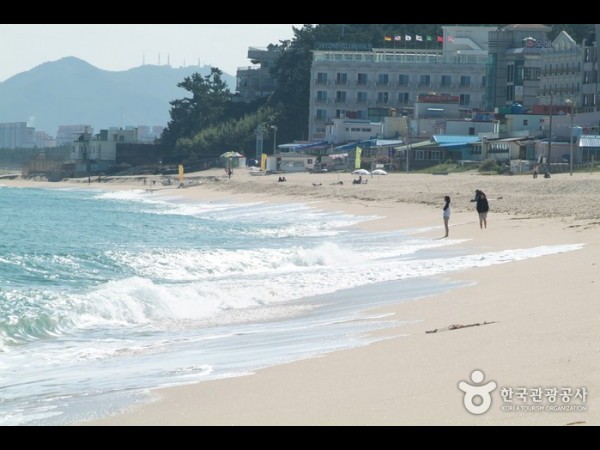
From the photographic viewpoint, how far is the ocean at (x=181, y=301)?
11.3 m

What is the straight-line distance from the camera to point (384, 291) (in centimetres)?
1803

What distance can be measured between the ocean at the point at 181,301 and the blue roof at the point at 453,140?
1506 inches

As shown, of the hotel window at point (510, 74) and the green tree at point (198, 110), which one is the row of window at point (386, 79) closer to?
the hotel window at point (510, 74)

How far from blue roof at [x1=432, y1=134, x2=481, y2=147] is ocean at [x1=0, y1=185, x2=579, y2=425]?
38.2m

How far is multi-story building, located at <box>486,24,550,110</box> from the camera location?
90.6 metres

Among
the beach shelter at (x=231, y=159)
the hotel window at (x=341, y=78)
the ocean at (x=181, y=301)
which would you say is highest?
the hotel window at (x=341, y=78)

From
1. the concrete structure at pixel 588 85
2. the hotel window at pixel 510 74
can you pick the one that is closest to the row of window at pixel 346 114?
the hotel window at pixel 510 74

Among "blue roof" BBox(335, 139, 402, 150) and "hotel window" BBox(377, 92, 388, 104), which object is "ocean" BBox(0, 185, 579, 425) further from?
"hotel window" BBox(377, 92, 388, 104)

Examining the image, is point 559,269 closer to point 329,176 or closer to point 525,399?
point 525,399

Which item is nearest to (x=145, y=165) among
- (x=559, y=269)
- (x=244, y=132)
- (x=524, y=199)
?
(x=244, y=132)

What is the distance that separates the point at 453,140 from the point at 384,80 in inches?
985

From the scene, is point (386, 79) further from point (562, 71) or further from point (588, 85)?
point (588, 85)

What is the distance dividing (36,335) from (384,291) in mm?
5528

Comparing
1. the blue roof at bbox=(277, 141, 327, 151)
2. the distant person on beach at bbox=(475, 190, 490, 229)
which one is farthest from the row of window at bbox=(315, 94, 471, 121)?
the distant person on beach at bbox=(475, 190, 490, 229)
